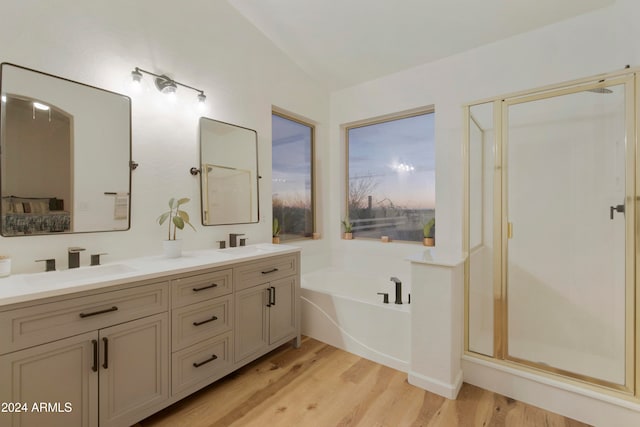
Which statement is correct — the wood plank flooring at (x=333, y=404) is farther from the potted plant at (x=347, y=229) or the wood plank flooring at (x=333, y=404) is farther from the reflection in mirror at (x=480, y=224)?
the potted plant at (x=347, y=229)

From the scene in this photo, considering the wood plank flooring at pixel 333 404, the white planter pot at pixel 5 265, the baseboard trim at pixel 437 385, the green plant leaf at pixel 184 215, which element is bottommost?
the wood plank flooring at pixel 333 404

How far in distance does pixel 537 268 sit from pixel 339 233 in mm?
2126

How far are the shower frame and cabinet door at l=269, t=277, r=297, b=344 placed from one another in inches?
53.8

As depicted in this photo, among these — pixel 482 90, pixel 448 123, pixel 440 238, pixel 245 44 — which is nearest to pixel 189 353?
pixel 440 238

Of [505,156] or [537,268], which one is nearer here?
[505,156]

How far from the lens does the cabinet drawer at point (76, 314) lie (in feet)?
3.73

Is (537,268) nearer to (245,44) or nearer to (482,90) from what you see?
(482,90)

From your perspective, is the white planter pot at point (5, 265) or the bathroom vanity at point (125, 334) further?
the white planter pot at point (5, 265)

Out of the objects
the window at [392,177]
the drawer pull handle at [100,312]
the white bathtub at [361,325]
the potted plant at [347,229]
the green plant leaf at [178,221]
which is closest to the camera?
the drawer pull handle at [100,312]

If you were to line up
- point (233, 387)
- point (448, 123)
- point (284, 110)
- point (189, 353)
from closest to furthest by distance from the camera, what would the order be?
point (189, 353)
point (233, 387)
point (448, 123)
point (284, 110)

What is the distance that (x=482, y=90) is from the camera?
8.68 ft

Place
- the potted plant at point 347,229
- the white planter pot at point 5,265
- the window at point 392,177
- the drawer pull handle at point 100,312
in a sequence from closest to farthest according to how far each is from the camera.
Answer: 1. the drawer pull handle at point 100,312
2. the white planter pot at point 5,265
3. the window at point 392,177
4. the potted plant at point 347,229

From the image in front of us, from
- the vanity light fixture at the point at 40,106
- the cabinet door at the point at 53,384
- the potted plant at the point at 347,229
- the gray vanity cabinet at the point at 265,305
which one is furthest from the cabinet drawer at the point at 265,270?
the vanity light fixture at the point at 40,106

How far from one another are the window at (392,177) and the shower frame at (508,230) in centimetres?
104
